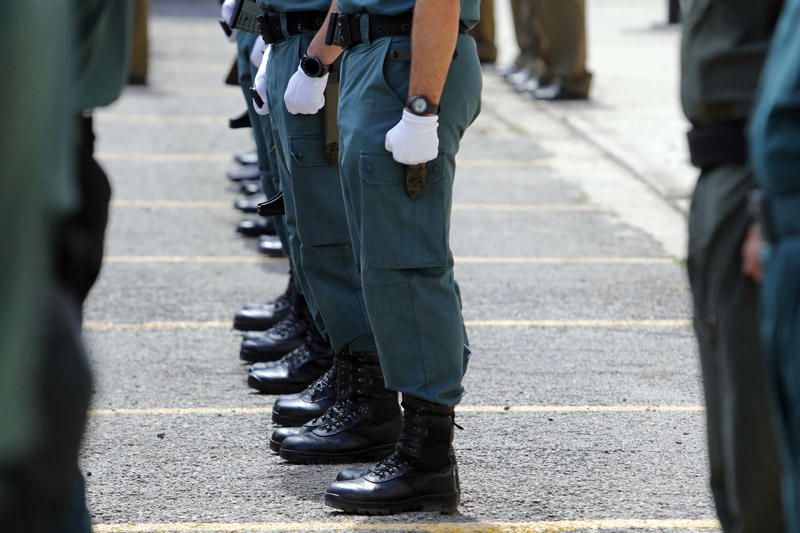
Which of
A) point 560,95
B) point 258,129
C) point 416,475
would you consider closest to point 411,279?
point 416,475

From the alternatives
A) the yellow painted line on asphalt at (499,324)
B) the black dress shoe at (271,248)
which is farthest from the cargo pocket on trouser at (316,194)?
the black dress shoe at (271,248)

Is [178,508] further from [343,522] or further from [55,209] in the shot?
[55,209]

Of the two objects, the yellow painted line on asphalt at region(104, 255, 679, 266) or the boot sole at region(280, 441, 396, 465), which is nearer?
the boot sole at region(280, 441, 396, 465)

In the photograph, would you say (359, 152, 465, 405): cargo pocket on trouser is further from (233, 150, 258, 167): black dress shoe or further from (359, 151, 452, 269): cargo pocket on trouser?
(233, 150, 258, 167): black dress shoe

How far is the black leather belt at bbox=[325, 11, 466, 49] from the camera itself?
360 cm

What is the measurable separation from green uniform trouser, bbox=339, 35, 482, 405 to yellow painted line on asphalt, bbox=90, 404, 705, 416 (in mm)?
1103

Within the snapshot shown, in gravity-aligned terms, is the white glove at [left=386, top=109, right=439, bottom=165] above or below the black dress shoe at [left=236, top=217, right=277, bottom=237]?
above

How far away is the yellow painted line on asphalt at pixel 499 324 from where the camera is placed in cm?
596

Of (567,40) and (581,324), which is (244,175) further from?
(567,40)

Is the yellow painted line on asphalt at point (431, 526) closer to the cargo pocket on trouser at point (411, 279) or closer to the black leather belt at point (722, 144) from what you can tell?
the cargo pocket on trouser at point (411, 279)

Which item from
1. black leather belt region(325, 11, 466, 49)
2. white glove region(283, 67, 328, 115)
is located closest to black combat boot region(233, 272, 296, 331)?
white glove region(283, 67, 328, 115)

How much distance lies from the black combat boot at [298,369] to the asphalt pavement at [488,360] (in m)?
0.06

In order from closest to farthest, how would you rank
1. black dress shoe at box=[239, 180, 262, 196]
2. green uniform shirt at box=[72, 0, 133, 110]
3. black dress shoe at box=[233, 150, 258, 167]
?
green uniform shirt at box=[72, 0, 133, 110] < black dress shoe at box=[239, 180, 262, 196] < black dress shoe at box=[233, 150, 258, 167]

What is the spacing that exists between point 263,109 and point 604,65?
10069 mm
